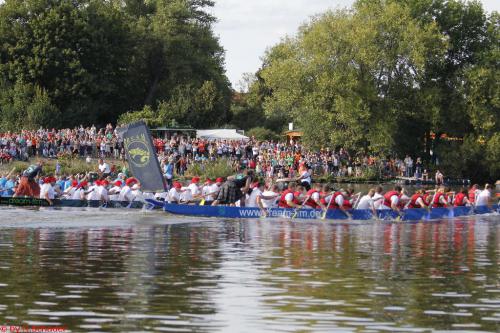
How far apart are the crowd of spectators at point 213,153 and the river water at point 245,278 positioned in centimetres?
2205

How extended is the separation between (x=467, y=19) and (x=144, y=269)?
175 feet

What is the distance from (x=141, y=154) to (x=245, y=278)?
15791mm

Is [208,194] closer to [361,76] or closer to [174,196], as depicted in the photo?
[174,196]

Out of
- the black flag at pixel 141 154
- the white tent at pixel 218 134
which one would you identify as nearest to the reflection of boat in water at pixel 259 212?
the black flag at pixel 141 154

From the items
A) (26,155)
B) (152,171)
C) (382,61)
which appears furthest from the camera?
(382,61)

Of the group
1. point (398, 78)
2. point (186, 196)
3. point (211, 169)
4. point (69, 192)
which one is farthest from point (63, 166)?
point (398, 78)

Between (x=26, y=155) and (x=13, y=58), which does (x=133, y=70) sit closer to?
(x=13, y=58)

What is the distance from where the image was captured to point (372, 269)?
19.4 metres

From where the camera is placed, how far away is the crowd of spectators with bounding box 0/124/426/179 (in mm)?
53312

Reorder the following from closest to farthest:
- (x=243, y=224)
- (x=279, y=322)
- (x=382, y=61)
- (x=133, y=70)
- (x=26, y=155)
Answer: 1. (x=279, y=322)
2. (x=243, y=224)
3. (x=26, y=155)
4. (x=382, y=61)
5. (x=133, y=70)

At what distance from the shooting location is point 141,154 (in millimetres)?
33125

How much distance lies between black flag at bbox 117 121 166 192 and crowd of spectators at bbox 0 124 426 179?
1418 centimetres

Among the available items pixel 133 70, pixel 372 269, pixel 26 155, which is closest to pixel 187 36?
pixel 133 70

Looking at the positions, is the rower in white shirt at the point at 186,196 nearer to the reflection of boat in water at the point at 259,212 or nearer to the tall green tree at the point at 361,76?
the reflection of boat in water at the point at 259,212
